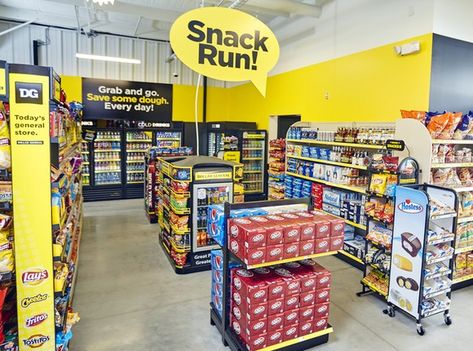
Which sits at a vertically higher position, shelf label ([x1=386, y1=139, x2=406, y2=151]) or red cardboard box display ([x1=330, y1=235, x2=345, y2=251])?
shelf label ([x1=386, y1=139, x2=406, y2=151])

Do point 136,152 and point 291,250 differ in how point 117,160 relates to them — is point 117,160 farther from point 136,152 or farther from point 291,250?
point 291,250

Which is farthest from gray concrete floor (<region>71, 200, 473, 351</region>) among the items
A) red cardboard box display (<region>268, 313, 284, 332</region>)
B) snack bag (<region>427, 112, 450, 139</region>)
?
snack bag (<region>427, 112, 450, 139</region>)

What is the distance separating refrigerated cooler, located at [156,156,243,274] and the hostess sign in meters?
3.97

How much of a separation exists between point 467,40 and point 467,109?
1.04m

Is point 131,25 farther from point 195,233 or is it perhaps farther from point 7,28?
point 195,233

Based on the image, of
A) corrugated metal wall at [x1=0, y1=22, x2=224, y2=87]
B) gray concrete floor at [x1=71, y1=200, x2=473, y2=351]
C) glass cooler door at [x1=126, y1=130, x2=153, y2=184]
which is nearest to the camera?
gray concrete floor at [x1=71, y1=200, x2=473, y2=351]

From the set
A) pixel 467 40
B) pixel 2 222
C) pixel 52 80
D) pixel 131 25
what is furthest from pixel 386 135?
pixel 131 25

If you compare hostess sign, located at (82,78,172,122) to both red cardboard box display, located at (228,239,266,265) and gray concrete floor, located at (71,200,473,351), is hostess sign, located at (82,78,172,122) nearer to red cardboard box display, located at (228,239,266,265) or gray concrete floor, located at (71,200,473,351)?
gray concrete floor, located at (71,200,473,351)

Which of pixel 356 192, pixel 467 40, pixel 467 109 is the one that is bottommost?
pixel 356 192

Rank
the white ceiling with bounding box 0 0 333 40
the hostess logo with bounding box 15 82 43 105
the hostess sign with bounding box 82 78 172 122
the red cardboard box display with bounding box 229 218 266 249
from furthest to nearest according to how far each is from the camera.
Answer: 1. the hostess sign with bounding box 82 78 172 122
2. the white ceiling with bounding box 0 0 333 40
3. the red cardboard box display with bounding box 229 218 266 249
4. the hostess logo with bounding box 15 82 43 105

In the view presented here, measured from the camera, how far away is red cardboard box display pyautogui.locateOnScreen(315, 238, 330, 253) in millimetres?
3000

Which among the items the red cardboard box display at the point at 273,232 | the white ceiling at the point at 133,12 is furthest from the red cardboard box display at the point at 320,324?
the white ceiling at the point at 133,12

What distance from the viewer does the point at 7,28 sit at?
9.72 m

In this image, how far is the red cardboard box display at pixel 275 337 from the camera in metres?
2.97
